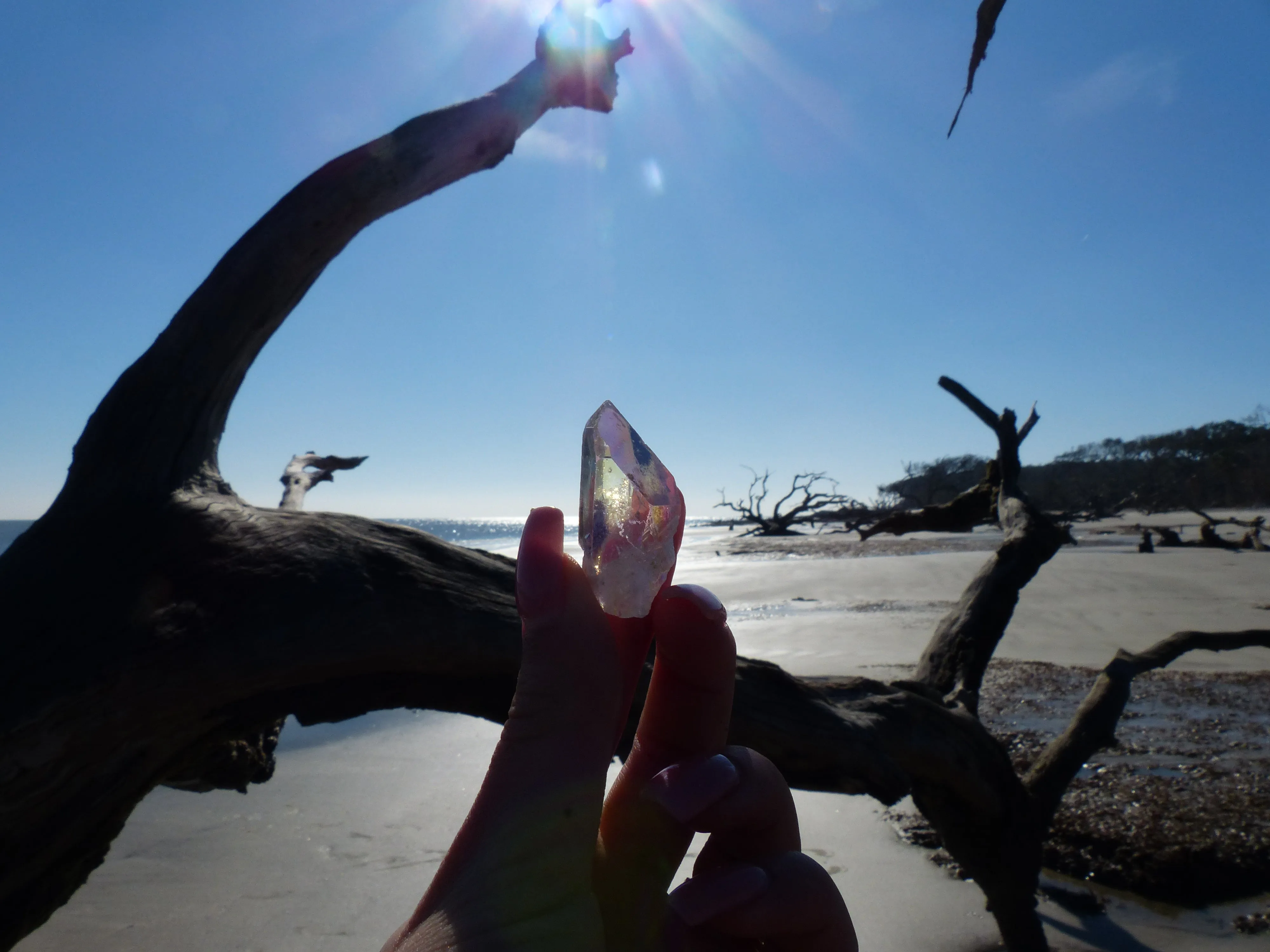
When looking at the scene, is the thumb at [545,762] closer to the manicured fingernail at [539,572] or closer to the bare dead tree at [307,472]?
the manicured fingernail at [539,572]

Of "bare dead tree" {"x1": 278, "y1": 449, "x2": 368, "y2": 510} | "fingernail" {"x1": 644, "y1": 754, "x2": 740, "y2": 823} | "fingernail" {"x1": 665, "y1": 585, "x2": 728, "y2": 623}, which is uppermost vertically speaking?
"bare dead tree" {"x1": 278, "y1": 449, "x2": 368, "y2": 510}

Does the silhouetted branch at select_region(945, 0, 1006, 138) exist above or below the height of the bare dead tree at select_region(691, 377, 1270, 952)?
above

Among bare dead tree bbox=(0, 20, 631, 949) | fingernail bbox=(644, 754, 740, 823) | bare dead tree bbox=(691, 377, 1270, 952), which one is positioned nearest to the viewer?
fingernail bbox=(644, 754, 740, 823)

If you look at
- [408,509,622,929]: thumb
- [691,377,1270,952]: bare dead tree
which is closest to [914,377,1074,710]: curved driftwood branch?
[691,377,1270,952]: bare dead tree

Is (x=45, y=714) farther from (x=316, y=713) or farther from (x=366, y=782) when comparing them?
(x=366, y=782)

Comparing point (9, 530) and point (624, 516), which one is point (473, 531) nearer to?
point (9, 530)

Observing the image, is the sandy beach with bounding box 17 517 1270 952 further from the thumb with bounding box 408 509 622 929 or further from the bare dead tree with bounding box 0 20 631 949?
the thumb with bounding box 408 509 622 929

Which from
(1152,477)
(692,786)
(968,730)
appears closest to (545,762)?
(692,786)
